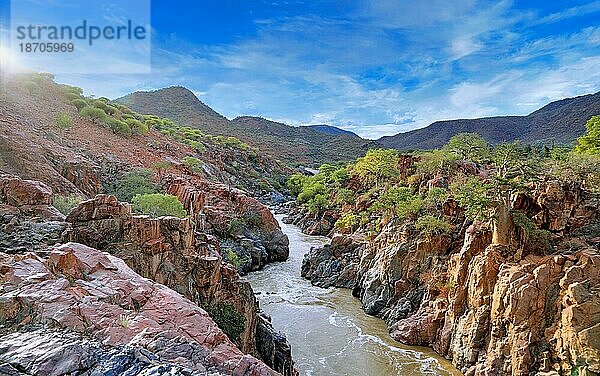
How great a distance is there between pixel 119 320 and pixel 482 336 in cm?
1316

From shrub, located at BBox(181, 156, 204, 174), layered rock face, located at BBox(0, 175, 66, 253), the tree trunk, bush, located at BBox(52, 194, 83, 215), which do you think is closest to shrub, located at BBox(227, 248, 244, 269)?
bush, located at BBox(52, 194, 83, 215)

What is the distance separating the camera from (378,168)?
131 ft

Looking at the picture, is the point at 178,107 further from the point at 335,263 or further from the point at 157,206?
the point at 157,206

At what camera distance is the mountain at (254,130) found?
4195 inches

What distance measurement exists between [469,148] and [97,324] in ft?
136

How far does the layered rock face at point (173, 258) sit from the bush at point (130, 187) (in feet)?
43.7

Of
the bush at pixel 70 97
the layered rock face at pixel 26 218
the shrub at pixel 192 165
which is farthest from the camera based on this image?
the shrub at pixel 192 165

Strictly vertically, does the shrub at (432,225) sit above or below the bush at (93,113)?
below

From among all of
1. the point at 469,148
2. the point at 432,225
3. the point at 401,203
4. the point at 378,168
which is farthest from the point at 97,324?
the point at 469,148

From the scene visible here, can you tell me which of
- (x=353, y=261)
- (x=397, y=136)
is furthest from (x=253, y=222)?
(x=397, y=136)

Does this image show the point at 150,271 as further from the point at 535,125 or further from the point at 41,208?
the point at 535,125

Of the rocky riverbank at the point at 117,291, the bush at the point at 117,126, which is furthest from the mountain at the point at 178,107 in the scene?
the rocky riverbank at the point at 117,291

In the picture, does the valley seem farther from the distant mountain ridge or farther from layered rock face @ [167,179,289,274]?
the distant mountain ridge

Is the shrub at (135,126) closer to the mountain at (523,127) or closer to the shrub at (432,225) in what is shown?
the shrub at (432,225)
